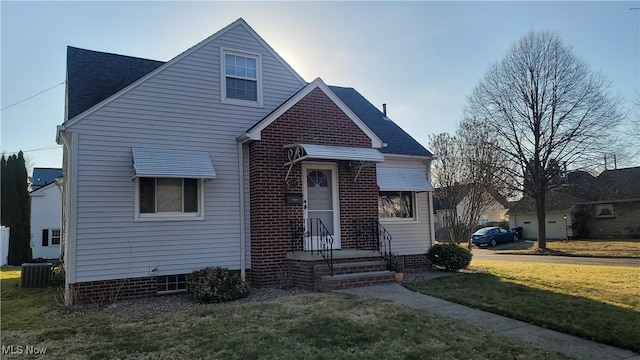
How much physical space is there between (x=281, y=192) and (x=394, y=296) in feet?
13.1

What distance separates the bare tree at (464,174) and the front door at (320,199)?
9828 mm

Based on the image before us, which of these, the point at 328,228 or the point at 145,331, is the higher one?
the point at 328,228

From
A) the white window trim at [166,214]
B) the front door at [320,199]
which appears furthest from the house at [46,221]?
the front door at [320,199]

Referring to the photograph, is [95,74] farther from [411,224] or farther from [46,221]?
[46,221]

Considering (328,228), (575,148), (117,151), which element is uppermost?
(575,148)

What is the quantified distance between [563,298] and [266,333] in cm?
592

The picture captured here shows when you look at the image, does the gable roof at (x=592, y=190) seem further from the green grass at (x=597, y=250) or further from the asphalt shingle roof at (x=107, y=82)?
the asphalt shingle roof at (x=107, y=82)

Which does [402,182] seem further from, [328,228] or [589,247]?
[589,247]

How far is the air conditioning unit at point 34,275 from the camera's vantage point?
12.3 metres

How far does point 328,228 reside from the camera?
11.6 meters

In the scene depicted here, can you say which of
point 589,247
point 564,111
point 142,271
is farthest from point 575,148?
point 142,271

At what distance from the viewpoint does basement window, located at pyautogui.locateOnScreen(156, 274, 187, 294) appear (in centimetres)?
999

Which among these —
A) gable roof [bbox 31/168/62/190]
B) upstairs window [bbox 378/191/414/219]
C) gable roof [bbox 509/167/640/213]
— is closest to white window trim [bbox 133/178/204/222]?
upstairs window [bbox 378/191/414/219]

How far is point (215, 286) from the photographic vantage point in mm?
8992
